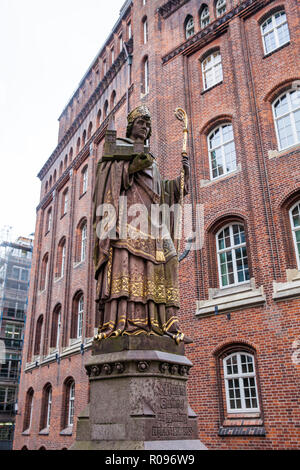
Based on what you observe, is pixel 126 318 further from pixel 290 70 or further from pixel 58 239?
pixel 58 239

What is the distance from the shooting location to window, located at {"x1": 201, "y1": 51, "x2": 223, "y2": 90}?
15977 millimetres

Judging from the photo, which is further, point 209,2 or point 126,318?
point 209,2

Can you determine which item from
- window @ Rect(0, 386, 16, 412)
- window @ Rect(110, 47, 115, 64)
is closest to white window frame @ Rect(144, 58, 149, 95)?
window @ Rect(110, 47, 115, 64)

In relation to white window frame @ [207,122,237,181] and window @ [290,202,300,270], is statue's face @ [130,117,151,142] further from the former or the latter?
white window frame @ [207,122,237,181]

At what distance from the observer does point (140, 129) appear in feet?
17.3

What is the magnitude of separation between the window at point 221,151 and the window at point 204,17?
5.01 m

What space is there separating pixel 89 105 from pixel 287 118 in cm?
1464

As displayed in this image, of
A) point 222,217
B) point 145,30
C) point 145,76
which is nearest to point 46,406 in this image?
point 222,217

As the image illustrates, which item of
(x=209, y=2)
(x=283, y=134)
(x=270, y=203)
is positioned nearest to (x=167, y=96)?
(x=209, y=2)

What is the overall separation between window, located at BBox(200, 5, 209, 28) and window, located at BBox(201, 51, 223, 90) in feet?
5.11

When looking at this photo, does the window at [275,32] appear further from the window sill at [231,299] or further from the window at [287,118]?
the window sill at [231,299]

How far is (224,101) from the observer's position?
49.2 ft

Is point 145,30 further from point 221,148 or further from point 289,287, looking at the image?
point 289,287
